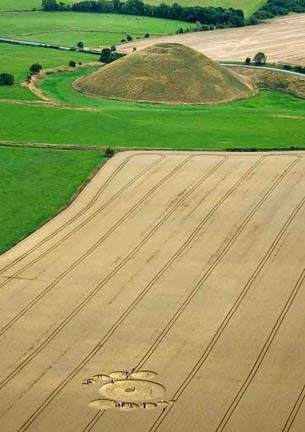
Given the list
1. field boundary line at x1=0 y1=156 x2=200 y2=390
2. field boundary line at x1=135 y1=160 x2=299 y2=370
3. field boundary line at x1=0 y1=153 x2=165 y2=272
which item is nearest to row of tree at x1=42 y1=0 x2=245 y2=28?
field boundary line at x1=0 y1=153 x2=165 y2=272

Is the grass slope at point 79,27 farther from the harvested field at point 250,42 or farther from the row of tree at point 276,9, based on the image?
the row of tree at point 276,9

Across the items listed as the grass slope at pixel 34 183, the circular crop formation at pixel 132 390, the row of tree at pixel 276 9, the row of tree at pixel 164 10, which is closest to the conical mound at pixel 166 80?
the grass slope at pixel 34 183

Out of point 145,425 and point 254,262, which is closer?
point 145,425

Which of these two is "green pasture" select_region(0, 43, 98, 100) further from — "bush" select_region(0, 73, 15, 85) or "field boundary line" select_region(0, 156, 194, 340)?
"field boundary line" select_region(0, 156, 194, 340)

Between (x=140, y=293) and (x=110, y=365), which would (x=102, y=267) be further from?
(x=110, y=365)

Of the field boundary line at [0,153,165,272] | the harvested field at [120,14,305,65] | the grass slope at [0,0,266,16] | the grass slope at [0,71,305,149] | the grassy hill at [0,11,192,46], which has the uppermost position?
the grass slope at [0,0,266,16]

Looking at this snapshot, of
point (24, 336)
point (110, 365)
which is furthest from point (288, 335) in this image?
point (24, 336)
